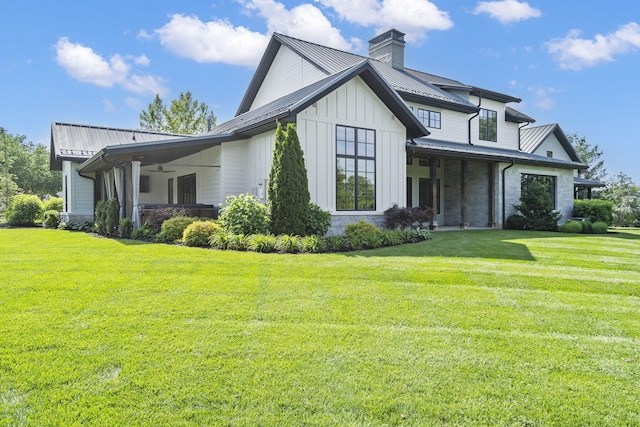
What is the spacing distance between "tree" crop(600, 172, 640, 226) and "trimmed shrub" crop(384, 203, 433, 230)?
17.7m

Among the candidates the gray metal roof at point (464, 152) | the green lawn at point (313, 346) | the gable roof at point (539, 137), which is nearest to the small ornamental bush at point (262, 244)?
the green lawn at point (313, 346)

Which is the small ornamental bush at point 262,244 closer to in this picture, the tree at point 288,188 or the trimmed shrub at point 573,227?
the tree at point 288,188

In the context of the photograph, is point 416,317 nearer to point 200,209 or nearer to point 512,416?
point 512,416

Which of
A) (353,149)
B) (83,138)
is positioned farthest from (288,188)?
(83,138)

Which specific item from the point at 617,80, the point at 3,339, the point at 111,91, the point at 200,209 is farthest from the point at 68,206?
the point at 617,80

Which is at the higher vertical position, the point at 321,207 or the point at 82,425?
the point at 321,207

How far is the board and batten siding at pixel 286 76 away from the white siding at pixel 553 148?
45.1ft

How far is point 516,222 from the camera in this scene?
661 inches

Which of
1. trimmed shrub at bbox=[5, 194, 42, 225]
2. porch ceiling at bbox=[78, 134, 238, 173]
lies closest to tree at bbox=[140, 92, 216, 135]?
trimmed shrub at bbox=[5, 194, 42, 225]

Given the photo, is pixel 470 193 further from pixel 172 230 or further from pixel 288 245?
pixel 172 230

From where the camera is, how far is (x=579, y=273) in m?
7.04

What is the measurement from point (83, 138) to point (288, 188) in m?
14.2

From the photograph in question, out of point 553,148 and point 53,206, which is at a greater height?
point 553,148

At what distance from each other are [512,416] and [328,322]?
6.53 feet
